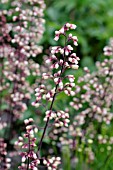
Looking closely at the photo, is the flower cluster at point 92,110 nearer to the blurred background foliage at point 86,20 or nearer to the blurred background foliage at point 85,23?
the blurred background foliage at point 85,23

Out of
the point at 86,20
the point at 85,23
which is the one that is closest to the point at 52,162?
the point at 85,23

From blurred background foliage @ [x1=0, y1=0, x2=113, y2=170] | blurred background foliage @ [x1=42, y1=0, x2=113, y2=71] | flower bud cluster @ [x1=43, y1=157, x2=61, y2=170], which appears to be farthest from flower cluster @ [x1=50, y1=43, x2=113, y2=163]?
blurred background foliage @ [x1=42, y1=0, x2=113, y2=71]

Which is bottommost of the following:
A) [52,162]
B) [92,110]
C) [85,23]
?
[52,162]

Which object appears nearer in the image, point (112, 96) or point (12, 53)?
point (12, 53)

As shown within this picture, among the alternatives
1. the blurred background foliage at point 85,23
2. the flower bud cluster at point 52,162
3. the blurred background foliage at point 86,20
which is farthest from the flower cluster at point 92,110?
the blurred background foliage at point 86,20

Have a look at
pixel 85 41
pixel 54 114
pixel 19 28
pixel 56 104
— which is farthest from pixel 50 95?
pixel 85 41

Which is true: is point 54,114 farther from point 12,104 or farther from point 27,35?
point 12,104

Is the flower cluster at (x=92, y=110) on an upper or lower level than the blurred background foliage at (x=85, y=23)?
lower

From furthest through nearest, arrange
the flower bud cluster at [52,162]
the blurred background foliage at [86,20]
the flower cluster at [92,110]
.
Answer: the blurred background foliage at [86,20]
the flower cluster at [92,110]
the flower bud cluster at [52,162]

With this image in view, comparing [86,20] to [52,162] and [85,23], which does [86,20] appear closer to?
[85,23]

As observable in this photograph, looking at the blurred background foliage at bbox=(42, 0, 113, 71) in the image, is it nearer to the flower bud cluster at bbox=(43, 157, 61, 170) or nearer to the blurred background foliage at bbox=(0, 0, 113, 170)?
the blurred background foliage at bbox=(0, 0, 113, 170)

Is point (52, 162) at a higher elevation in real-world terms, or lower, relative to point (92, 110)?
lower
